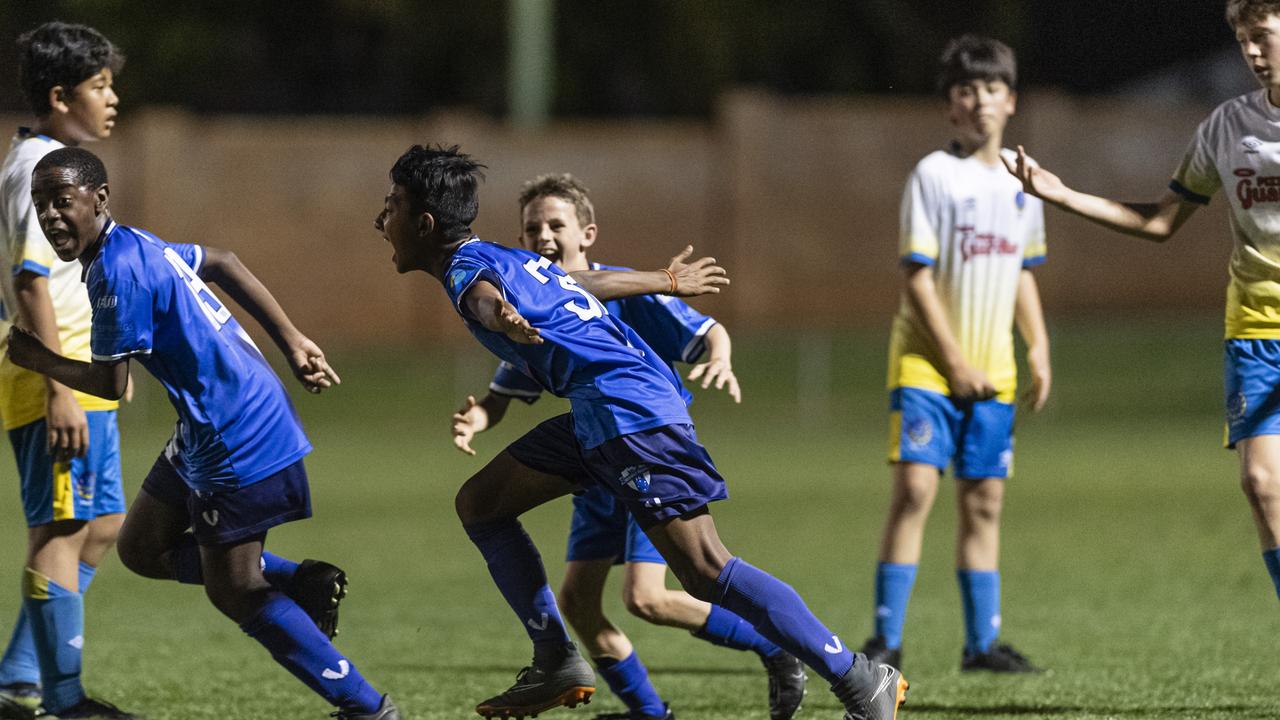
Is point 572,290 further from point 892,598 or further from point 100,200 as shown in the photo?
point 892,598

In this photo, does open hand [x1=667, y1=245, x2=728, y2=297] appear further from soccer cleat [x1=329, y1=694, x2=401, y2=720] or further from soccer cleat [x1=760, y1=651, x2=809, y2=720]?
soccer cleat [x1=329, y1=694, x2=401, y2=720]

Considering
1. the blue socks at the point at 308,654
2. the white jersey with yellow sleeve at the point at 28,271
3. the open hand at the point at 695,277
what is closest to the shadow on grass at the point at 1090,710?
the open hand at the point at 695,277

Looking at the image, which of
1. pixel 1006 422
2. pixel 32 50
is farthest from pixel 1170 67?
pixel 32 50

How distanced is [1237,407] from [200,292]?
120 inches

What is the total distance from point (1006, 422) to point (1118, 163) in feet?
75.1

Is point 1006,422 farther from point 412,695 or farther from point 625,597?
point 412,695

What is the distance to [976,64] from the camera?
6.51 metres

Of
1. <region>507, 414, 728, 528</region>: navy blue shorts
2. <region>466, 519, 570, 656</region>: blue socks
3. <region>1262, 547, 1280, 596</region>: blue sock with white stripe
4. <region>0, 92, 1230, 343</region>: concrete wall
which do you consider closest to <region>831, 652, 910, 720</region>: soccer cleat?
<region>507, 414, 728, 528</region>: navy blue shorts

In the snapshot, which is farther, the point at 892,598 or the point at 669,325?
the point at 892,598

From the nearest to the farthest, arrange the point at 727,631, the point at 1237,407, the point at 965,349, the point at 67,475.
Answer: the point at 1237,407, the point at 67,475, the point at 727,631, the point at 965,349

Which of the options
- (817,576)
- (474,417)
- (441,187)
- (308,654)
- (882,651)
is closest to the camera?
(441,187)

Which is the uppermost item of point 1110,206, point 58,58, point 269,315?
point 58,58

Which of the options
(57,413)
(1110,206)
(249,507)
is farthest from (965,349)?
(57,413)

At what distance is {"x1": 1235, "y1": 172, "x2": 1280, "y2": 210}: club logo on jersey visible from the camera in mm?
5207
